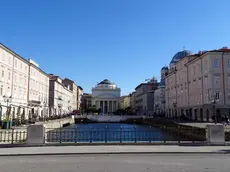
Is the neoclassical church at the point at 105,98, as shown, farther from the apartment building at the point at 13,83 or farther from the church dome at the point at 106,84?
the apartment building at the point at 13,83

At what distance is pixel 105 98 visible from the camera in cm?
16712

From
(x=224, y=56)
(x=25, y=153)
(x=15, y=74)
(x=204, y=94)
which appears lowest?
(x=25, y=153)

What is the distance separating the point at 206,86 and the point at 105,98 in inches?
4498

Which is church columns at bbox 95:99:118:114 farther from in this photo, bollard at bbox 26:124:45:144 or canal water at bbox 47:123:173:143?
bollard at bbox 26:124:45:144

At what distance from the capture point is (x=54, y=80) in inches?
3548

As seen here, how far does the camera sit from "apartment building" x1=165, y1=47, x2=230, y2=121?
53.4 m

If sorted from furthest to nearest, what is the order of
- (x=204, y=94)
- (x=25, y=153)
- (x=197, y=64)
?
(x=197, y=64) < (x=204, y=94) < (x=25, y=153)

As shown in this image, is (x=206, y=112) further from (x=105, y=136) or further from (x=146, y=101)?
(x=146, y=101)

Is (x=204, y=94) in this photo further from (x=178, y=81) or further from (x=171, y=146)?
(x=171, y=146)

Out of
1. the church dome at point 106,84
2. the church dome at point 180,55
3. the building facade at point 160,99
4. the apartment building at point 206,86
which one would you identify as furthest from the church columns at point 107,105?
the apartment building at point 206,86
